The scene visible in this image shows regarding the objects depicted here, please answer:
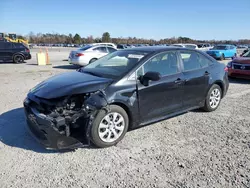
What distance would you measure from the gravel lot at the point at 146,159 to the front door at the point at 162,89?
0.40 metres

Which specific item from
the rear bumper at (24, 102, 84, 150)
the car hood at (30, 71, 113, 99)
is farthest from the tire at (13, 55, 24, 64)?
the rear bumper at (24, 102, 84, 150)

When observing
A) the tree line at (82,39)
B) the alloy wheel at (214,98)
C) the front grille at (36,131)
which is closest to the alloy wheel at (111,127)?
the front grille at (36,131)

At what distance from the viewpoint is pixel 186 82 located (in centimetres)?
443

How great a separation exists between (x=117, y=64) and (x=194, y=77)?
1.68m

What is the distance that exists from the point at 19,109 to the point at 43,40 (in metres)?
103

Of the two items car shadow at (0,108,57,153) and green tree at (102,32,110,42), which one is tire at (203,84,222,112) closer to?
car shadow at (0,108,57,153)

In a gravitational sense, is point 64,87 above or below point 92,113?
above

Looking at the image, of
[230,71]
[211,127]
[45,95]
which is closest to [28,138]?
[45,95]

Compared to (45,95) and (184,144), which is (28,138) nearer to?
(45,95)

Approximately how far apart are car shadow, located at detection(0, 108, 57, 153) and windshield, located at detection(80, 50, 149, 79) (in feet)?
5.34

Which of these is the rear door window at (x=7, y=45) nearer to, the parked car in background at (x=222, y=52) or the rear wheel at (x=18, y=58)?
the rear wheel at (x=18, y=58)

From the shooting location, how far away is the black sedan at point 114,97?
325 cm

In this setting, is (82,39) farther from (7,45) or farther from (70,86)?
(70,86)

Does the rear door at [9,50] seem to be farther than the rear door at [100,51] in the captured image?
Yes
